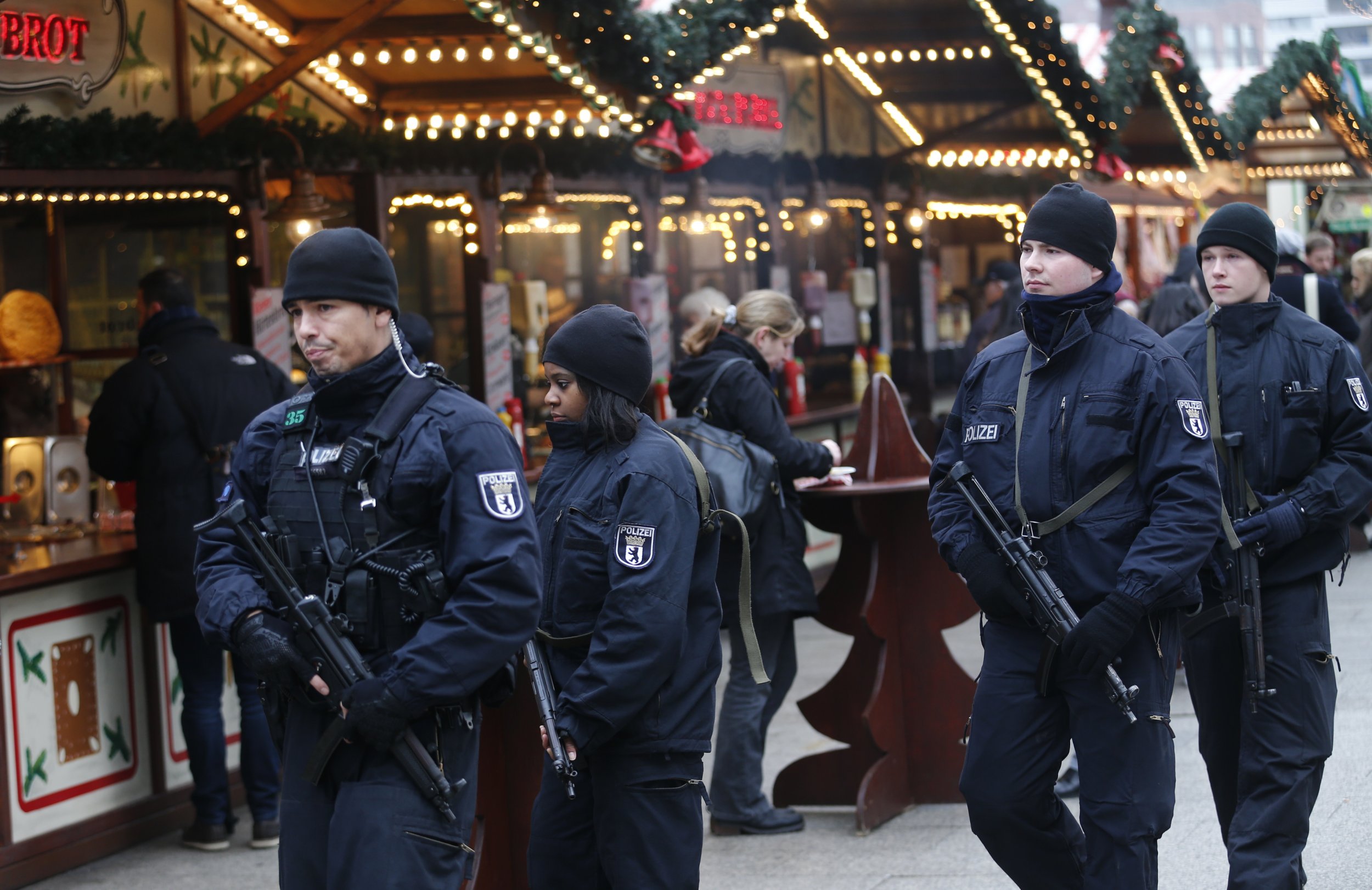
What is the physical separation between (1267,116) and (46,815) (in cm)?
1201

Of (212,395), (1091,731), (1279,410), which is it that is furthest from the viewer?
(212,395)

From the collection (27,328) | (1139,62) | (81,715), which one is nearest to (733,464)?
(81,715)

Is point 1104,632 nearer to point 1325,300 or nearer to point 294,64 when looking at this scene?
point 1325,300

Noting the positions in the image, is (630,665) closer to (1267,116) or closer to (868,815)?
(868,815)

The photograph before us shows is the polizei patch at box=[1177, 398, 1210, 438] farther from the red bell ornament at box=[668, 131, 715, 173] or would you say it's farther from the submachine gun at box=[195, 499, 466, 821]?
the red bell ornament at box=[668, 131, 715, 173]

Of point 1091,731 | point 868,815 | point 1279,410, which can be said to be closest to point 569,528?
point 1091,731

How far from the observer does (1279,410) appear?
454 centimetres

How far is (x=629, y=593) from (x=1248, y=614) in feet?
5.88

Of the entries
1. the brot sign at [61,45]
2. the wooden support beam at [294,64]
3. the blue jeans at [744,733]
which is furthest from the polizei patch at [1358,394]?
the brot sign at [61,45]

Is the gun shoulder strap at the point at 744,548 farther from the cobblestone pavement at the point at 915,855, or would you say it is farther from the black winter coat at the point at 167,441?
the black winter coat at the point at 167,441

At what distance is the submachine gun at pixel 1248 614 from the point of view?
14.4 feet

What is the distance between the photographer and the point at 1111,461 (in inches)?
149

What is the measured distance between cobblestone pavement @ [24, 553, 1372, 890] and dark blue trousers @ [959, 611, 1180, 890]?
1.33m

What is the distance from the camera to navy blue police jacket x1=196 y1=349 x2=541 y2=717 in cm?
314
